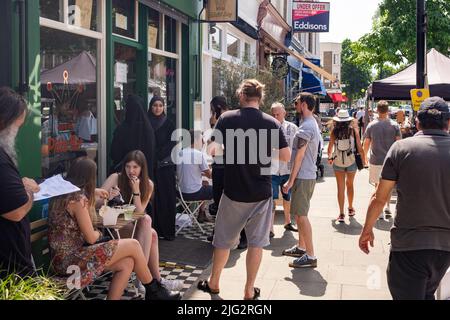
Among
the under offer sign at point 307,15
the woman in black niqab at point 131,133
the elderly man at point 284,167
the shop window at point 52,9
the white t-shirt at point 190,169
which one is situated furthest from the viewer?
the under offer sign at point 307,15

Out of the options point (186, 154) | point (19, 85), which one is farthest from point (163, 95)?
point (19, 85)

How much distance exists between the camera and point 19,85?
15.0 ft

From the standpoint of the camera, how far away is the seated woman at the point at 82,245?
4.25 metres

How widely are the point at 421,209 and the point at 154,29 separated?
580 centimetres

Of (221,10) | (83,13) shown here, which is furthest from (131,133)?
(221,10)

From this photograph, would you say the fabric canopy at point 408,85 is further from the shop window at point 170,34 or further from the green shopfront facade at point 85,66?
the shop window at point 170,34

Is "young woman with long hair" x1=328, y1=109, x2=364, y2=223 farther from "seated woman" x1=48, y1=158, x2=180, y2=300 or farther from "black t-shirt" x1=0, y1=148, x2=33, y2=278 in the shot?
"black t-shirt" x1=0, y1=148, x2=33, y2=278

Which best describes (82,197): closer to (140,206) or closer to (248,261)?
(140,206)

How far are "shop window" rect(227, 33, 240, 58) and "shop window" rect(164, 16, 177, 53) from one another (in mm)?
3933

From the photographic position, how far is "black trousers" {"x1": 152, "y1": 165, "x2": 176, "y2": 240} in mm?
7062

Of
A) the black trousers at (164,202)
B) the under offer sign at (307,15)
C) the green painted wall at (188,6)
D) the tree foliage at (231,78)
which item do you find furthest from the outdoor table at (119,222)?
the under offer sign at (307,15)

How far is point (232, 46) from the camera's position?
13570 mm

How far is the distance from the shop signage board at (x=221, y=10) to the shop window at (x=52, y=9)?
4.20 meters
